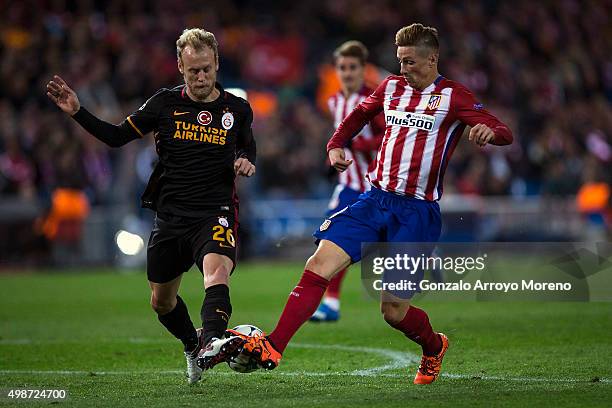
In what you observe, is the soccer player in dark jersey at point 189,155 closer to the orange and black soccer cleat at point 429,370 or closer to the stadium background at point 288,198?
the stadium background at point 288,198

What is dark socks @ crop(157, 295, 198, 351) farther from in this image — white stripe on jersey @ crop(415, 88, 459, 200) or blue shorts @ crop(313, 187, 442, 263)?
white stripe on jersey @ crop(415, 88, 459, 200)

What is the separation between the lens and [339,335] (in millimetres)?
9648

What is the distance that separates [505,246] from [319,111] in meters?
6.00

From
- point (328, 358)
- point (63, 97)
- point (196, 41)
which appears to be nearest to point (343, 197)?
point (328, 358)

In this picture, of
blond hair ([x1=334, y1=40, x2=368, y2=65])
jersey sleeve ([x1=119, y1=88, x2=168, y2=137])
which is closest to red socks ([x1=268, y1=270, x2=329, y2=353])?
jersey sleeve ([x1=119, y1=88, x2=168, y2=137])

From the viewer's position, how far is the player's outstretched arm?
6.75 metres

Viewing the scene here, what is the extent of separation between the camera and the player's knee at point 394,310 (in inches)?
261

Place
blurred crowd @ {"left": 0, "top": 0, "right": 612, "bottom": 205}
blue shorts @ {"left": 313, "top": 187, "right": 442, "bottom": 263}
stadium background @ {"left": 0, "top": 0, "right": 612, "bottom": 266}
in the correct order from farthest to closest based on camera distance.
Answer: blurred crowd @ {"left": 0, "top": 0, "right": 612, "bottom": 205}
stadium background @ {"left": 0, "top": 0, "right": 612, "bottom": 266}
blue shorts @ {"left": 313, "top": 187, "right": 442, "bottom": 263}

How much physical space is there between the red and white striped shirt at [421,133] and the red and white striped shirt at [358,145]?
12.1 ft

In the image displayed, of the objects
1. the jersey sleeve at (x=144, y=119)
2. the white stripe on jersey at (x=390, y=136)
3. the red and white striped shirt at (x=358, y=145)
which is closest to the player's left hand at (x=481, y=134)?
the white stripe on jersey at (x=390, y=136)

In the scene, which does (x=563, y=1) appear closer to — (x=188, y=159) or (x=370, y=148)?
(x=370, y=148)

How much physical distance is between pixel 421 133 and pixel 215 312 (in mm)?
1722

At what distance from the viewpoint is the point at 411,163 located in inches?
267

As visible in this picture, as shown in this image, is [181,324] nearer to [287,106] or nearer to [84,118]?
[84,118]
